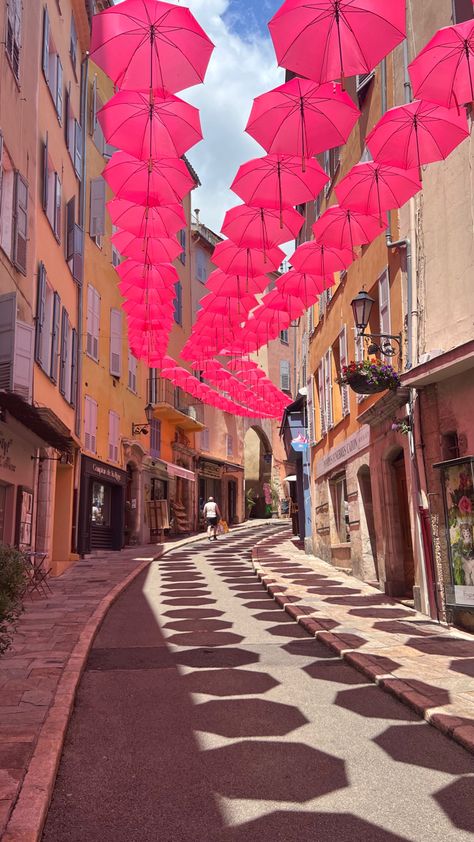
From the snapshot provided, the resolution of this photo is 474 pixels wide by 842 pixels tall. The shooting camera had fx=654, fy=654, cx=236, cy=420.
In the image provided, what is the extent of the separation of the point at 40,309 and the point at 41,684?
9.31 m

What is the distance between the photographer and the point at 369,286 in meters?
13.4

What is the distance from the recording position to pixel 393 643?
7.73 m

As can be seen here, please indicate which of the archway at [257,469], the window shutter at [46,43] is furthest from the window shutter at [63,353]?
the archway at [257,469]

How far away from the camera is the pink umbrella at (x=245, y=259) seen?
9.34 meters

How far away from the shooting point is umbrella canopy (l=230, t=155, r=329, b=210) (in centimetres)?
746

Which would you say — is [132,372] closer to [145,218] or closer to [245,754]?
[145,218]

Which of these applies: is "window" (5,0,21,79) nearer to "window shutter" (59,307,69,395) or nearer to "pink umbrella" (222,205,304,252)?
"pink umbrella" (222,205,304,252)

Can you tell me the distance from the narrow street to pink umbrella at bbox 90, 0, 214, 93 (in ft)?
17.7

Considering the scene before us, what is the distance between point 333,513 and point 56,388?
818 cm

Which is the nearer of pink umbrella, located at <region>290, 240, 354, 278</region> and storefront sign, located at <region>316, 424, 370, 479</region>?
pink umbrella, located at <region>290, 240, 354, 278</region>

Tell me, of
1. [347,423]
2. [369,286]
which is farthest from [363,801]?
[347,423]

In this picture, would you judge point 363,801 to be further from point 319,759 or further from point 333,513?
point 333,513

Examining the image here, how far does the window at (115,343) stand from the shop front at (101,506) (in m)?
3.65

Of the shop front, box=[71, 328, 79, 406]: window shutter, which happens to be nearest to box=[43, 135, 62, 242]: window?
box=[71, 328, 79, 406]: window shutter
